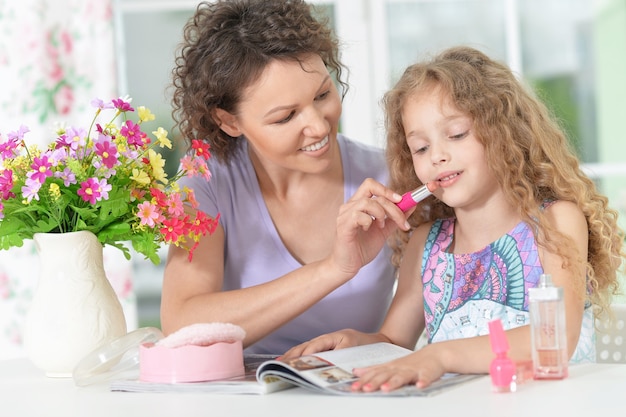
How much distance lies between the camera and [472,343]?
4.43 ft

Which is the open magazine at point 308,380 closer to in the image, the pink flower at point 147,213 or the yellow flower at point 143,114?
the pink flower at point 147,213

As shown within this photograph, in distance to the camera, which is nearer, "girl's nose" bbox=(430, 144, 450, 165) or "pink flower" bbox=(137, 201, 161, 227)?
"pink flower" bbox=(137, 201, 161, 227)

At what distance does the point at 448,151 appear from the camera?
1634mm

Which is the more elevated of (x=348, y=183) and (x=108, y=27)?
(x=108, y=27)

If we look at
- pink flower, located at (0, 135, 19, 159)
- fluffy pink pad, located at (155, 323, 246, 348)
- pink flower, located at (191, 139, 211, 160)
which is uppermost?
pink flower, located at (0, 135, 19, 159)

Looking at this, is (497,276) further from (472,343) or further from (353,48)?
(353,48)

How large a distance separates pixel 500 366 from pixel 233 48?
87 centimetres

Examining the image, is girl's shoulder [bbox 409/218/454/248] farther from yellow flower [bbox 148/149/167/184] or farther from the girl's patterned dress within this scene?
yellow flower [bbox 148/149/167/184]

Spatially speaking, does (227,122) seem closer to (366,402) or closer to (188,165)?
(188,165)

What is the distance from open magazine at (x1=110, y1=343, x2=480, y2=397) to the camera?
1.23 meters

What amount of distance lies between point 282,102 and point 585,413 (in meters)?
0.87

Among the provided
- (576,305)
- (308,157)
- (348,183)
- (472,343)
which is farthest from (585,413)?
(348,183)

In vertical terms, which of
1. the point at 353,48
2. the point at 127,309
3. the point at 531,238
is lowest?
the point at 127,309

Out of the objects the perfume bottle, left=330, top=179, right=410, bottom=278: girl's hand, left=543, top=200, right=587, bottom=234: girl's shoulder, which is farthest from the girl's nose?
the perfume bottle
